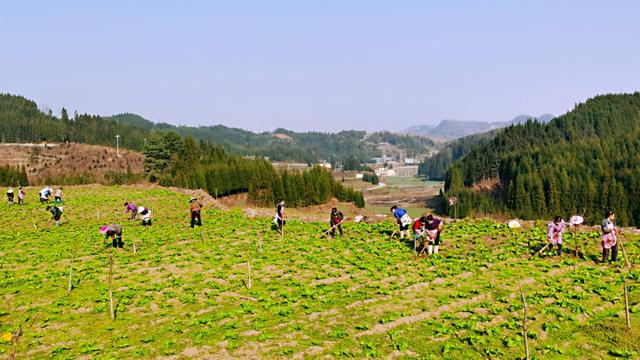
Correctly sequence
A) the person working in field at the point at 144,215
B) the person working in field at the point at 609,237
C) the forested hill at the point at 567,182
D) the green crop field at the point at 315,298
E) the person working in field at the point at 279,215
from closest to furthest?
the green crop field at the point at 315,298 < the person working in field at the point at 609,237 < the person working in field at the point at 279,215 < the person working in field at the point at 144,215 < the forested hill at the point at 567,182

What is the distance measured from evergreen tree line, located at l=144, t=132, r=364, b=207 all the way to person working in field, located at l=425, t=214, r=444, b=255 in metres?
82.5

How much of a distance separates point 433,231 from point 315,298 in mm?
9569

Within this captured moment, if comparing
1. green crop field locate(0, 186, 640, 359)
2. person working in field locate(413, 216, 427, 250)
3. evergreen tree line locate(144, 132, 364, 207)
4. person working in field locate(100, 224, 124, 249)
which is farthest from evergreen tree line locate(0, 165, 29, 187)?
person working in field locate(413, 216, 427, 250)

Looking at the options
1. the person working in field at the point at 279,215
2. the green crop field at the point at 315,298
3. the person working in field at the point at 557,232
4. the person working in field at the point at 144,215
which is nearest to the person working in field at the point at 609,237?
the green crop field at the point at 315,298

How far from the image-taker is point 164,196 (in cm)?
6009

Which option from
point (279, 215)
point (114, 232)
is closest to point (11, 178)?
point (114, 232)

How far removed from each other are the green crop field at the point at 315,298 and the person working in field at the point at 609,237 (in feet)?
2.81

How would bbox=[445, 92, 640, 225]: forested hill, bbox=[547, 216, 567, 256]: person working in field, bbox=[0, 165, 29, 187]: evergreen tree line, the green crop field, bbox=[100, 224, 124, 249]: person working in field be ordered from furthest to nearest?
bbox=[445, 92, 640, 225]: forested hill < bbox=[0, 165, 29, 187]: evergreen tree line < bbox=[100, 224, 124, 249]: person working in field < bbox=[547, 216, 567, 256]: person working in field < the green crop field

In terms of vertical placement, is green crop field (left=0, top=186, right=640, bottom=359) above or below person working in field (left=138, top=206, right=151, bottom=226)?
below

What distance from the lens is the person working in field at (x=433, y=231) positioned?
84.1ft

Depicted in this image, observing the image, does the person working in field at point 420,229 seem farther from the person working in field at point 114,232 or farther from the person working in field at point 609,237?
the person working in field at point 114,232

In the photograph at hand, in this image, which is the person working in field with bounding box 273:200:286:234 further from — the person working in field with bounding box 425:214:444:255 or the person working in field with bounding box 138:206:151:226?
the person working in field with bounding box 138:206:151:226

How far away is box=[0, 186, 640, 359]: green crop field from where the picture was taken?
581 inches

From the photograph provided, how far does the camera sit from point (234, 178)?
365ft
